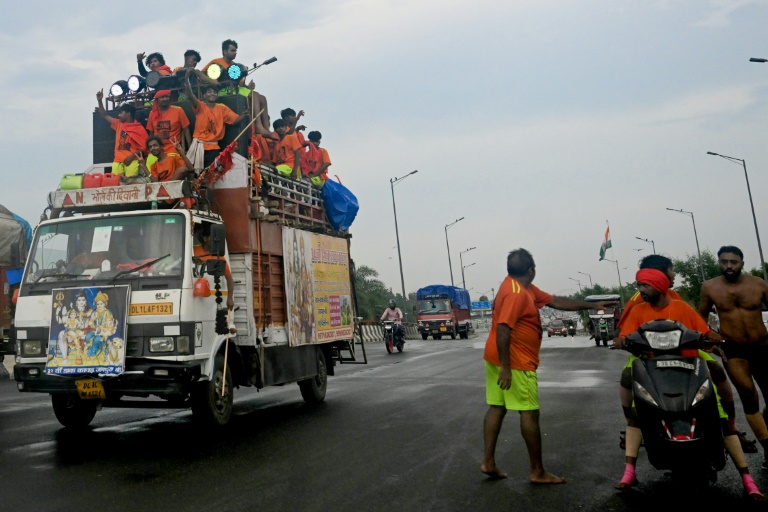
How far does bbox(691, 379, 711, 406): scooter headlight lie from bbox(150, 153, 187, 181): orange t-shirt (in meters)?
6.40

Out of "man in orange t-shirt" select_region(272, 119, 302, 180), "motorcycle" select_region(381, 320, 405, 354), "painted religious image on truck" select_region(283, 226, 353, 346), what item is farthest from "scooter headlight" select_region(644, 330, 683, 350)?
"motorcycle" select_region(381, 320, 405, 354)

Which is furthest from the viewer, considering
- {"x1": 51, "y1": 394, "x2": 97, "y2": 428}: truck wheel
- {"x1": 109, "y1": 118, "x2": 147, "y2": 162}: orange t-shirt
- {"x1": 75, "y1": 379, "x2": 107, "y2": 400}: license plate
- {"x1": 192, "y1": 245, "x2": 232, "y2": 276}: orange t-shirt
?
{"x1": 109, "y1": 118, "x2": 147, "y2": 162}: orange t-shirt

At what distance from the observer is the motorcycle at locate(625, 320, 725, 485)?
191 inches

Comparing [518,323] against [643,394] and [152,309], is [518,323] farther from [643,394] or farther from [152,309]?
[152,309]

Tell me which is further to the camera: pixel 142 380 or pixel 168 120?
pixel 168 120

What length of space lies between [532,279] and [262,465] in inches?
110

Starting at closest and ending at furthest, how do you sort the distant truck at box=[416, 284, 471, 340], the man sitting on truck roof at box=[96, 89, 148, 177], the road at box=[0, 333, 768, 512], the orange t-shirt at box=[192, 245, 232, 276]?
the road at box=[0, 333, 768, 512] < the orange t-shirt at box=[192, 245, 232, 276] < the man sitting on truck roof at box=[96, 89, 148, 177] < the distant truck at box=[416, 284, 471, 340]

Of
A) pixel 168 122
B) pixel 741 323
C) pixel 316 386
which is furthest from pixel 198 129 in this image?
pixel 741 323

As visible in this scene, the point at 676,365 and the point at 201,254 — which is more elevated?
the point at 201,254

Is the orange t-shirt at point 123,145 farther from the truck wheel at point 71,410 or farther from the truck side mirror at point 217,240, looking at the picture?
the truck wheel at point 71,410

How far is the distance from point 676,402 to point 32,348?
632cm

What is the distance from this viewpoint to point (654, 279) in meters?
5.59

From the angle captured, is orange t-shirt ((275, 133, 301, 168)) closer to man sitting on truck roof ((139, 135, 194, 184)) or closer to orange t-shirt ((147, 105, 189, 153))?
orange t-shirt ((147, 105, 189, 153))

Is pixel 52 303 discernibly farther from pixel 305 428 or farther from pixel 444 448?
pixel 444 448
